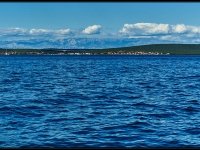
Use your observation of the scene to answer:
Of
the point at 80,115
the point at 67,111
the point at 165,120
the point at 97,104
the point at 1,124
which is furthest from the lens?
the point at 97,104

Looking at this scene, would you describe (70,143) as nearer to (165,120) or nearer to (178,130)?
(178,130)

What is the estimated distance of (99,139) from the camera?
48.5 ft

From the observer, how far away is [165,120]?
19422 millimetres

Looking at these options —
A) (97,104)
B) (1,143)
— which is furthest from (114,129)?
(97,104)

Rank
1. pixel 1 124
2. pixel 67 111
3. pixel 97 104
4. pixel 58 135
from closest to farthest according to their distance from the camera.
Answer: pixel 58 135 < pixel 1 124 < pixel 67 111 < pixel 97 104

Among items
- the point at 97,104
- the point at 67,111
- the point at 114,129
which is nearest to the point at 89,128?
the point at 114,129

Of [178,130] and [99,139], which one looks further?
[178,130]

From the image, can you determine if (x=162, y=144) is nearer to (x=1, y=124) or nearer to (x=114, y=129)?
(x=114, y=129)

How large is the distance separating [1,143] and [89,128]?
4368 millimetres

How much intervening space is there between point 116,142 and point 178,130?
12.5 feet

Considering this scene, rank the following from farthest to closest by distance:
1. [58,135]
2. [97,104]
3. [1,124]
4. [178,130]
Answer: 1. [97,104]
2. [1,124]
3. [178,130]
4. [58,135]

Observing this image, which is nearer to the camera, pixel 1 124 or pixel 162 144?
pixel 162 144

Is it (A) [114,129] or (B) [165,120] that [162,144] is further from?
(B) [165,120]

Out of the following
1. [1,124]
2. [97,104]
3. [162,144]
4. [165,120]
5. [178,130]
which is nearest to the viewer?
[162,144]
